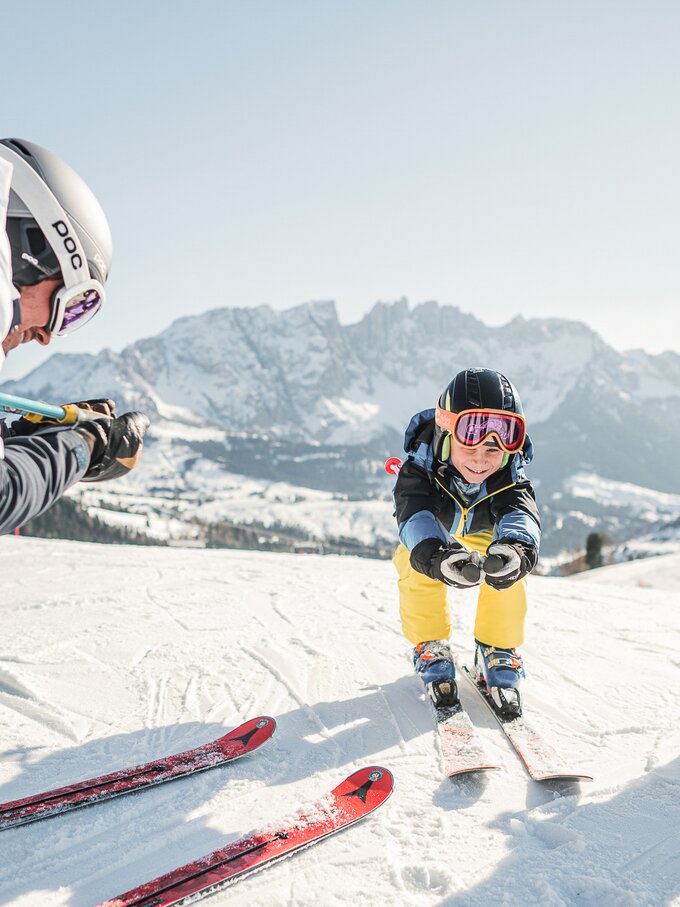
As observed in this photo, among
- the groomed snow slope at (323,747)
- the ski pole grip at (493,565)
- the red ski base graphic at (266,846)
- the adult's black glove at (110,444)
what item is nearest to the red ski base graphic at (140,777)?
the groomed snow slope at (323,747)

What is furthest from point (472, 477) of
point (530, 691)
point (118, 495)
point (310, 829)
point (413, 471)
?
point (118, 495)

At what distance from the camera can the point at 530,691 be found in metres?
3.93

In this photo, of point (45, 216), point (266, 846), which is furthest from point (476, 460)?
point (45, 216)

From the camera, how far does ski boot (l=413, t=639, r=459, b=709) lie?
11.6 ft

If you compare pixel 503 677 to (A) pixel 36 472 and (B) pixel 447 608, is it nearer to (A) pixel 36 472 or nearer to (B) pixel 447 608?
(B) pixel 447 608

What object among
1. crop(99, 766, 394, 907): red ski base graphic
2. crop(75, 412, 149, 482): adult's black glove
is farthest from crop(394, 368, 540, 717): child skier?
crop(75, 412, 149, 482): adult's black glove

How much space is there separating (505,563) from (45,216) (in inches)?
109

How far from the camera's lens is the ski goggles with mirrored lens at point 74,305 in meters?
2.36

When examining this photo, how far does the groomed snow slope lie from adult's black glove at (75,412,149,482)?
1.54 m

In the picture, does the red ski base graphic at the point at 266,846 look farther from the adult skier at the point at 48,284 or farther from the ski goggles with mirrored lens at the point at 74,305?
the ski goggles with mirrored lens at the point at 74,305

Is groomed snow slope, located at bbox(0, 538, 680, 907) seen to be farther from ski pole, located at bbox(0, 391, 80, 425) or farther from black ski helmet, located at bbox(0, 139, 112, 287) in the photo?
black ski helmet, located at bbox(0, 139, 112, 287)

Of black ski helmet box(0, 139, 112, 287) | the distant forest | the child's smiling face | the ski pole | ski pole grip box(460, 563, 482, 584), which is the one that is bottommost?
the distant forest

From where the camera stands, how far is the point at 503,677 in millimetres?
3639

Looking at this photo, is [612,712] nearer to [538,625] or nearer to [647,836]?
[647,836]
